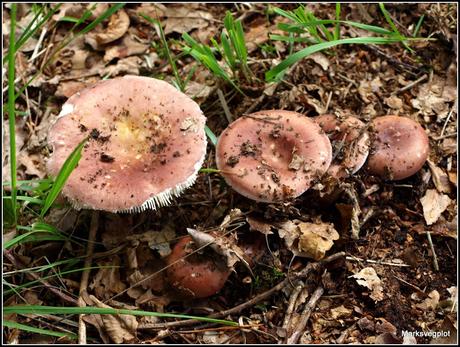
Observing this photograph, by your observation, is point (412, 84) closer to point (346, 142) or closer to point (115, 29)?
point (346, 142)

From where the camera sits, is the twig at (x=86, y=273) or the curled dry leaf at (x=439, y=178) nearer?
the twig at (x=86, y=273)

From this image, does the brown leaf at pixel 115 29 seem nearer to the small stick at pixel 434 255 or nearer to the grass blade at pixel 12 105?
the grass blade at pixel 12 105

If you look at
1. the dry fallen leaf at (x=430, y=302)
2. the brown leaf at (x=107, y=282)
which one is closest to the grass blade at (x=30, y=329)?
the brown leaf at (x=107, y=282)

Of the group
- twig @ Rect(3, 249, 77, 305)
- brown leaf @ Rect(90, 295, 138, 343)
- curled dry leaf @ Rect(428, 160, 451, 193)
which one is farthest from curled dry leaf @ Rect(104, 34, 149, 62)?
curled dry leaf @ Rect(428, 160, 451, 193)

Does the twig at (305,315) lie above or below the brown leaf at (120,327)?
below

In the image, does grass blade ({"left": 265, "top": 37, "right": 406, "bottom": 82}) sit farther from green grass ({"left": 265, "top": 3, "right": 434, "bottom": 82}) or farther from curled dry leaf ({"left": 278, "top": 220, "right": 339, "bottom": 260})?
curled dry leaf ({"left": 278, "top": 220, "right": 339, "bottom": 260})

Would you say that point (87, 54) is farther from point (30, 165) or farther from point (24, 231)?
point (24, 231)

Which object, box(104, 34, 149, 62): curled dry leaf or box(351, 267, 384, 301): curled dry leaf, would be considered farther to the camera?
box(104, 34, 149, 62): curled dry leaf
